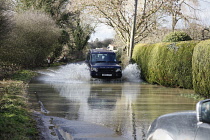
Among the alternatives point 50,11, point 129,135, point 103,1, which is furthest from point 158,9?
point 129,135

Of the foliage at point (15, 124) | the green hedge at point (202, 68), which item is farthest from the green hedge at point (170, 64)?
the foliage at point (15, 124)

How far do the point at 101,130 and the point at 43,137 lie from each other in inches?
59.8

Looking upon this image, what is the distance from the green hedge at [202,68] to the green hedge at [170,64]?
2.18 meters

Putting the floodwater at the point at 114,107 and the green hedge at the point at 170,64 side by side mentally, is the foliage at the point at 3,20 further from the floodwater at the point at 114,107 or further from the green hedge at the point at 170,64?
the green hedge at the point at 170,64

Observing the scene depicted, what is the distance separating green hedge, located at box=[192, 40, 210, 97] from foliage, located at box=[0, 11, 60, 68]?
18.0 m

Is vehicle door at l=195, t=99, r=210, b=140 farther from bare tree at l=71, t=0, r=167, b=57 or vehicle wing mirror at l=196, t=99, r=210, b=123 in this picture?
bare tree at l=71, t=0, r=167, b=57

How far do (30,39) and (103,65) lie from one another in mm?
12011

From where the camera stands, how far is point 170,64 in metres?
17.7

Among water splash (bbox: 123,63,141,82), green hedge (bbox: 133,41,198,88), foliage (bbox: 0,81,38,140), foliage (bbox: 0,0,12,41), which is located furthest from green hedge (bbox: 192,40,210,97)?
foliage (bbox: 0,0,12,41)

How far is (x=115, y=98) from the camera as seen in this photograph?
1379 centimetres

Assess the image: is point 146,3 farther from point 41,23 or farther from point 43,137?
point 43,137

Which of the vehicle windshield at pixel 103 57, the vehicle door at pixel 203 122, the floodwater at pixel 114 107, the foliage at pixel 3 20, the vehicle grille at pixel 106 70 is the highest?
the foliage at pixel 3 20

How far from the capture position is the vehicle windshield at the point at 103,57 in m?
23.2

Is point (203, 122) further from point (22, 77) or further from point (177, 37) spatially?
point (22, 77)
